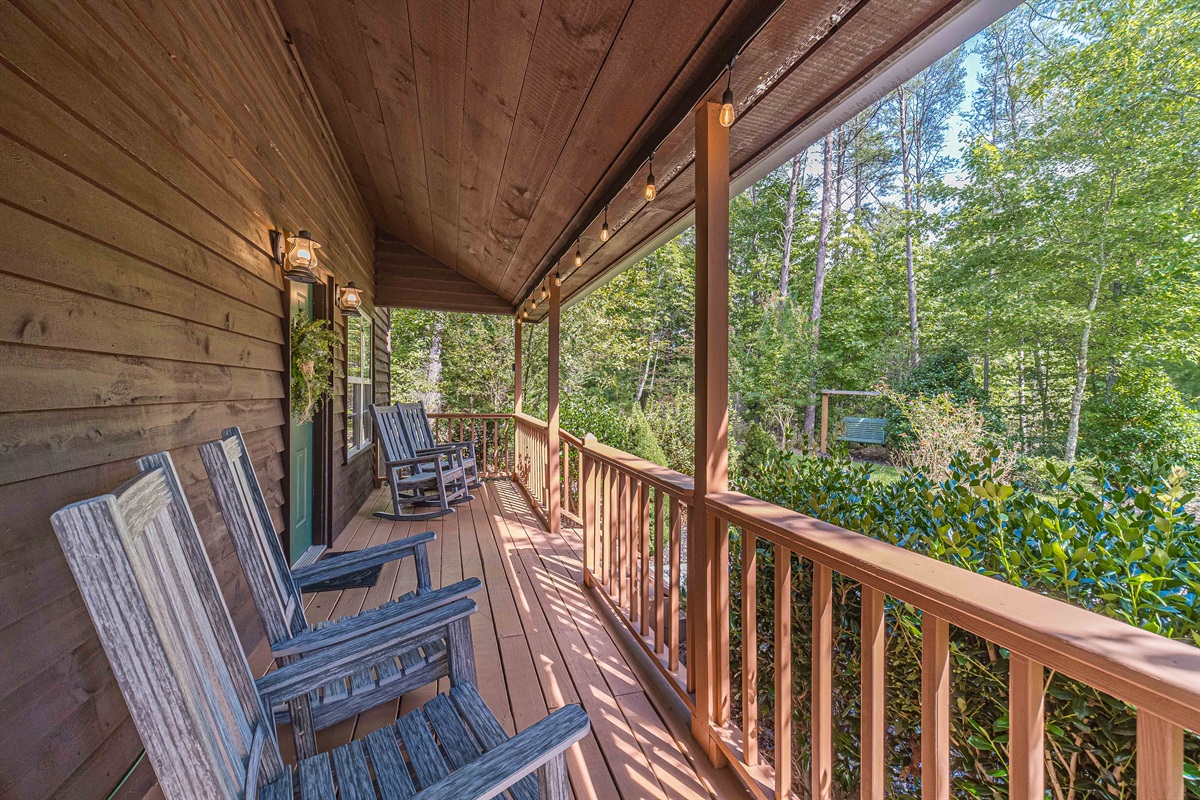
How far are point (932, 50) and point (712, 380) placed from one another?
3.65ft

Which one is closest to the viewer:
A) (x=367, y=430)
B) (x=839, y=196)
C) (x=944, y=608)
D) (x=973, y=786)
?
(x=944, y=608)

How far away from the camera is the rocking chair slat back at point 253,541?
4.53 ft

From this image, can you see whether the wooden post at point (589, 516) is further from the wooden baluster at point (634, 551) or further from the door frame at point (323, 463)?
the door frame at point (323, 463)

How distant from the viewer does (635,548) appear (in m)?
2.45

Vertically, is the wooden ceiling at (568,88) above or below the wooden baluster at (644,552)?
above

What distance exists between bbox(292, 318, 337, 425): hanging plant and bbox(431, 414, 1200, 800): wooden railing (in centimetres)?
209

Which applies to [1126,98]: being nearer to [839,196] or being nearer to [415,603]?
[839,196]

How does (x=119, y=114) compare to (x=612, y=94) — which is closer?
(x=119, y=114)

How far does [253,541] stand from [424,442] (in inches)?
169

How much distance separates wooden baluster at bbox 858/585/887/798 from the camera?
3.27 feet

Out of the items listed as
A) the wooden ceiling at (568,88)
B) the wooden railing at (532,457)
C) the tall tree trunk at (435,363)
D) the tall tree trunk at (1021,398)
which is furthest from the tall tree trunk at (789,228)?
the wooden ceiling at (568,88)

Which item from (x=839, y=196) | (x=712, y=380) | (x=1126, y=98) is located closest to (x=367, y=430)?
(x=712, y=380)

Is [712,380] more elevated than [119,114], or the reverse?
[119,114]

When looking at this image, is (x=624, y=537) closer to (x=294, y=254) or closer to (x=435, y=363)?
(x=294, y=254)
